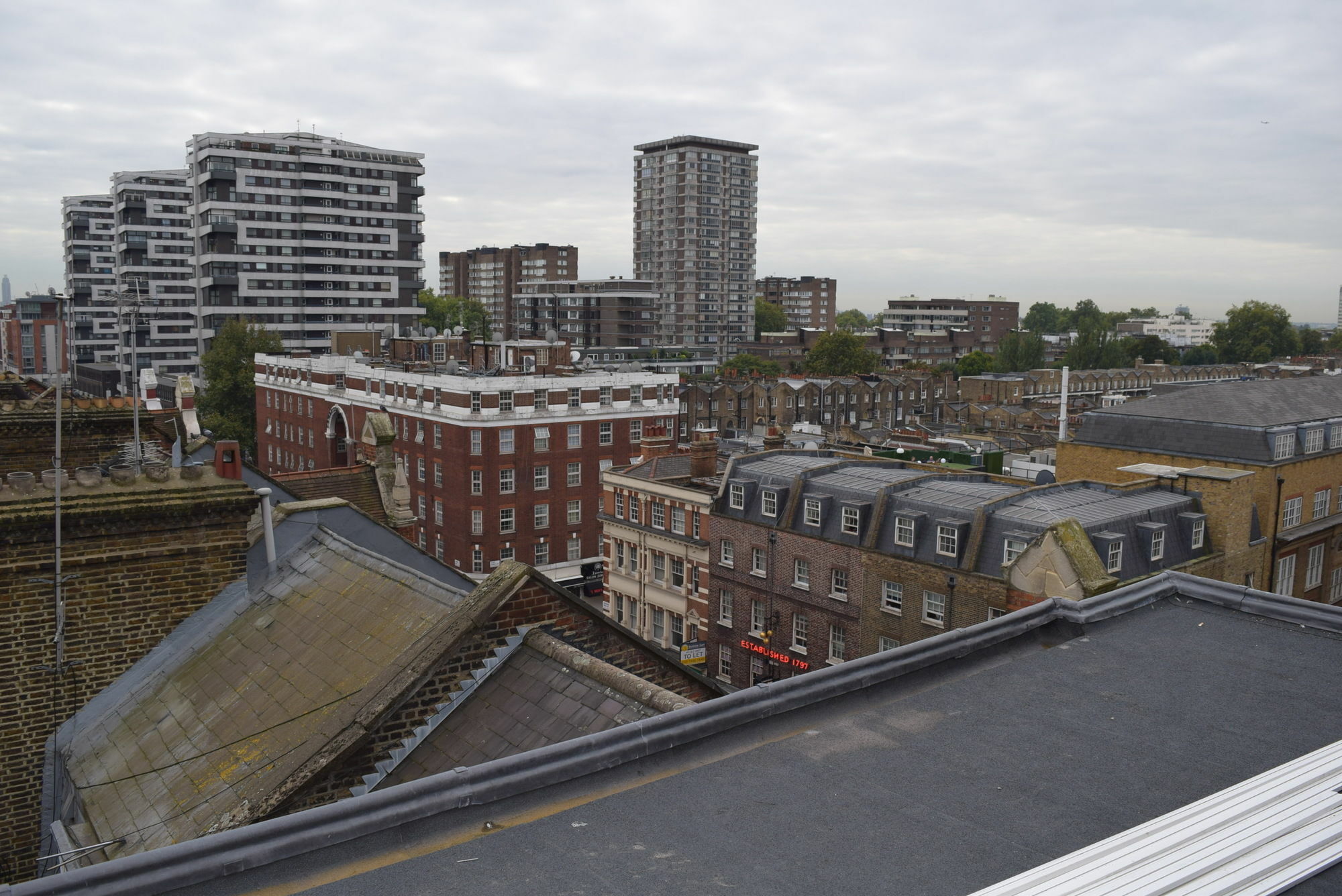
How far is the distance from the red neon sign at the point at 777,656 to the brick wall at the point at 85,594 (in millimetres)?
27852

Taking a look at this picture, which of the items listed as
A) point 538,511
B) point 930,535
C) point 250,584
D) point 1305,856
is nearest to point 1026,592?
point 930,535

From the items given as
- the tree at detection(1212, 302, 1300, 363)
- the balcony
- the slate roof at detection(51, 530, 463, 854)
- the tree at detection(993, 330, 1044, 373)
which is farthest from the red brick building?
the tree at detection(1212, 302, 1300, 363)

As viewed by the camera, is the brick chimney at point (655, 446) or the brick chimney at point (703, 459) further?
the brick chimney at point (655, 446)

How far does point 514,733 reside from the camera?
890 cm

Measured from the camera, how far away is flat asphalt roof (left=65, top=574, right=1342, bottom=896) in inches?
215

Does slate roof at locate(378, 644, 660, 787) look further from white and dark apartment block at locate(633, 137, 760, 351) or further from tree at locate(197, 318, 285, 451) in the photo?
white and dark apartment block at locate(633, 137, 760, 351)

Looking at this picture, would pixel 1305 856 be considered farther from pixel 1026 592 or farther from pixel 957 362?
pixel 957 362

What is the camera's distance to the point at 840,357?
145m

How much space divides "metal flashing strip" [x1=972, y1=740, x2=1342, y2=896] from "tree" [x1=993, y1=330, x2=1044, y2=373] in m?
162

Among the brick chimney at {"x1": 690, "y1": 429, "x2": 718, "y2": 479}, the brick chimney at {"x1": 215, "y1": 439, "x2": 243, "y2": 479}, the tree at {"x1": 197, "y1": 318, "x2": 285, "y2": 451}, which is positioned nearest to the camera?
the brick chimney at {"x1": 215, "y1": 439, "x2": 243, "y2": 479}

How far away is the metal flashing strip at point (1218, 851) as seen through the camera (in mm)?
5168

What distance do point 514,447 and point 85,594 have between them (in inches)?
1873

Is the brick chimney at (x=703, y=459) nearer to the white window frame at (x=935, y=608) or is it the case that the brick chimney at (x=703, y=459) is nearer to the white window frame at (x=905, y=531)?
the white window frame at (x=905, y=531)

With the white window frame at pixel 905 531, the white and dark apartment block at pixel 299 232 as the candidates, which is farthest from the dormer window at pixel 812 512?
the white and dark apartment block at pixel 299 232
